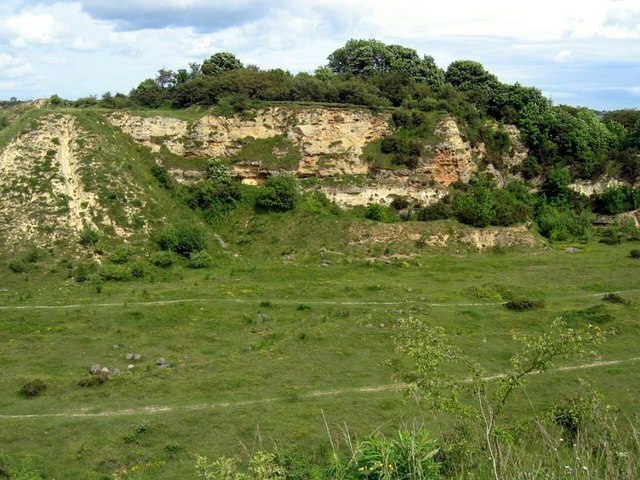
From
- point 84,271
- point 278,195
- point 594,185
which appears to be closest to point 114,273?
point 84,271

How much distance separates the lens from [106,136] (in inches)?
2168

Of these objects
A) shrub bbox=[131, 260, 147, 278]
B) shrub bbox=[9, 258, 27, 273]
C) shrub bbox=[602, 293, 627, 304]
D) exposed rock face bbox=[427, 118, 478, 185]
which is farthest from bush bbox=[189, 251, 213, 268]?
shrub bbox=[602, 293, 627, 304]

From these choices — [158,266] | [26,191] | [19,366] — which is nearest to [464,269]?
[158,266]

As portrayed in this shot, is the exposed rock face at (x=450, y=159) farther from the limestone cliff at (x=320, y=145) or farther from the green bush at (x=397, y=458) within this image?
the green bush at (x=397, y=458)

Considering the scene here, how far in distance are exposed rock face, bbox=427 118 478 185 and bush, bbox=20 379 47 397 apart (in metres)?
39.9

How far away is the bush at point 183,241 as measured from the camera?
4697 centimetres

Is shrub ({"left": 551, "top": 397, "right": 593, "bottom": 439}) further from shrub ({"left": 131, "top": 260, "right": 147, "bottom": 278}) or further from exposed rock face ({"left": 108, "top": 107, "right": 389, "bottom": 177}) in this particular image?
exposed rock face ({"left": 108, "top": 107, "right": 389, "bottom": 177})

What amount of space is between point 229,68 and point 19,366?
4981 cm

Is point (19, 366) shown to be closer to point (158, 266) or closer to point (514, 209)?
point (158, 266)

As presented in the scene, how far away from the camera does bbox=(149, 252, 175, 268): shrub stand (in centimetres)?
4491

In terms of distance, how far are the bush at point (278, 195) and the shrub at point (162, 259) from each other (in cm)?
1058

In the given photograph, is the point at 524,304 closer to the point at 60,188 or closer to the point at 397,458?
the point at 397,458

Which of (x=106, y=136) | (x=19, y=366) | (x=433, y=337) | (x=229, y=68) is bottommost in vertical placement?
(x=19, y=366)

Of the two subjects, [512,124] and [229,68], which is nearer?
[512,124]
